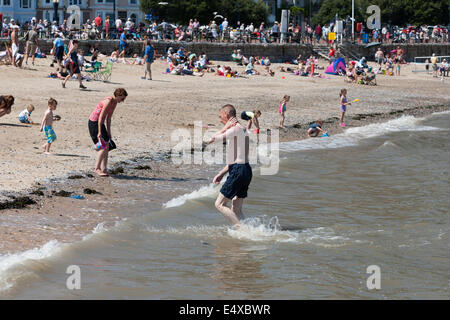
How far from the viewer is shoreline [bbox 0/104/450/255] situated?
29.8 feet

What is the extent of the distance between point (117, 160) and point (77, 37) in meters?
22.6

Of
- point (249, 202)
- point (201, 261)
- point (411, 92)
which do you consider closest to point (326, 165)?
point (249, 202)

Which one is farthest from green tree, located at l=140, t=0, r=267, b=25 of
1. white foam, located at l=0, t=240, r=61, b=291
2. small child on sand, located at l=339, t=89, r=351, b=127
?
white foam, located at l=0, t=240, r=61, b=291

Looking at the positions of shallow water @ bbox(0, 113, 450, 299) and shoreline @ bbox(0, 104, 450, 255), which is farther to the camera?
shoreline @ bbox(0, 104, 450, 255)

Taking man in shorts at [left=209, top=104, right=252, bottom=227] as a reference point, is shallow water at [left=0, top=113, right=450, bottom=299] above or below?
below

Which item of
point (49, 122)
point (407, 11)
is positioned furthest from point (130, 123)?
point (407, 11)

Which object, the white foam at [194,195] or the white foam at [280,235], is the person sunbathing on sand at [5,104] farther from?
the white foam at [280,235]

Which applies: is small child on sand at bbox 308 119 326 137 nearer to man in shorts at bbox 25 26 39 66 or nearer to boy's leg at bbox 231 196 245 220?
boy's leg at bbox 231 196 245 220

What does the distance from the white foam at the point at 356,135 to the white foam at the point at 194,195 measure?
5.09 m

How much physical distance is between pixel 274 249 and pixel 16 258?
3.22 metres

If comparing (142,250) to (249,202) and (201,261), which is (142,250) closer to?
(201,261)

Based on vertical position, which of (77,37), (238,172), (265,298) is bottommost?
(265,298)

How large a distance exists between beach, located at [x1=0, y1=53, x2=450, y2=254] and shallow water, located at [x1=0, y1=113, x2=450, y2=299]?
0.57 metres

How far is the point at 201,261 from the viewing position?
341 inches
